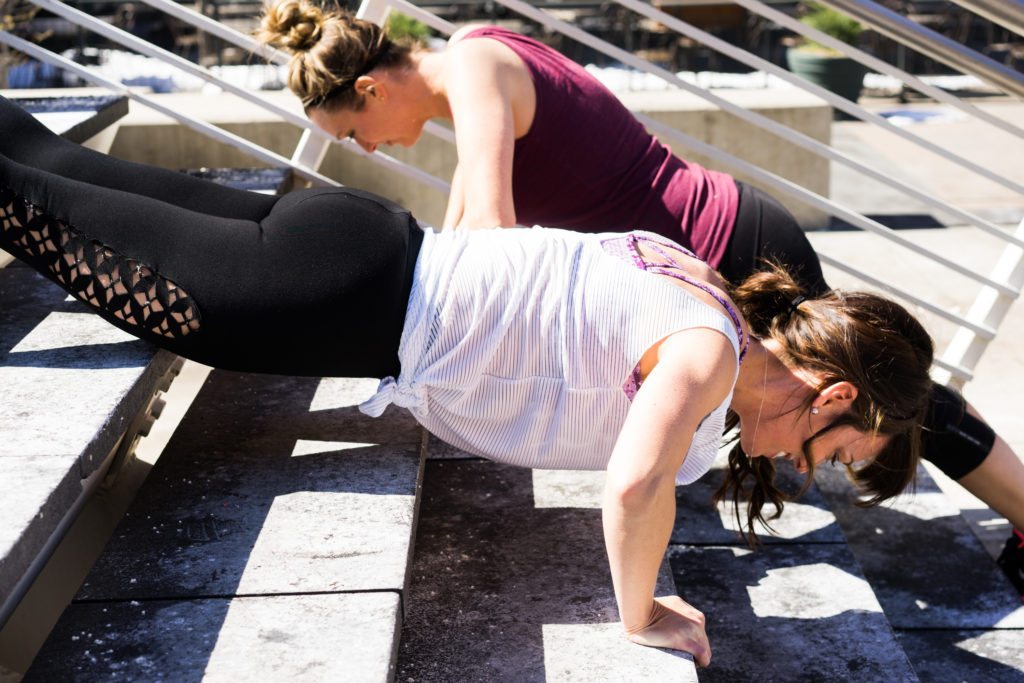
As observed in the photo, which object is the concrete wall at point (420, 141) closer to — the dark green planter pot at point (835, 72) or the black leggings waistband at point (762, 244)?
the black leggings waistband at point (762, 244)

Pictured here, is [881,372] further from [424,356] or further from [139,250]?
[139,250]

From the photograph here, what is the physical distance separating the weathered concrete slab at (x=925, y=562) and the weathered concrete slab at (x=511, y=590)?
2.88ft

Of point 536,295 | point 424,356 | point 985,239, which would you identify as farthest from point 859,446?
point 985,239

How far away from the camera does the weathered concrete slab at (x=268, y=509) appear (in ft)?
6.23

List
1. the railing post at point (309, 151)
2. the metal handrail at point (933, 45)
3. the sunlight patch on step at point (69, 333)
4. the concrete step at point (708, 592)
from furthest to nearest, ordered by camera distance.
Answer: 1. the railing post at point (309, 151)
2. the metal handrail at point (933, 45)
3. the sunlight patch on step at point (69, 333)
4. the concrete step at point (708, 592)

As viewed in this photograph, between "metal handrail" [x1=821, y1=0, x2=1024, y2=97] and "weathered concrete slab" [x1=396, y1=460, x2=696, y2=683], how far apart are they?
4.18 ft

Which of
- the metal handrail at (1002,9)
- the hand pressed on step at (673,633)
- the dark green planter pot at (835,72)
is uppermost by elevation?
the metal handrail at (1002,9)

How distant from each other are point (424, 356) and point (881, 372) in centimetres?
84

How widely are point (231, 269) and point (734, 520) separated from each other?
1.53m

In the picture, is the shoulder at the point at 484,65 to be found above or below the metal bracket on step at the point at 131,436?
above

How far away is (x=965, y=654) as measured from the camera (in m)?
2.67

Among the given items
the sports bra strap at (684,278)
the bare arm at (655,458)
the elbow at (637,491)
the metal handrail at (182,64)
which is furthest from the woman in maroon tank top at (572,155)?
the elbow at (637,491)

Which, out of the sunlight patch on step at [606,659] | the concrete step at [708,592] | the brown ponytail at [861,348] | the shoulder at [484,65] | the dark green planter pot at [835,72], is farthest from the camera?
the dark green planter pot at [835,72]

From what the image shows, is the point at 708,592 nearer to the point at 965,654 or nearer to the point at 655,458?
the point at 965,654
